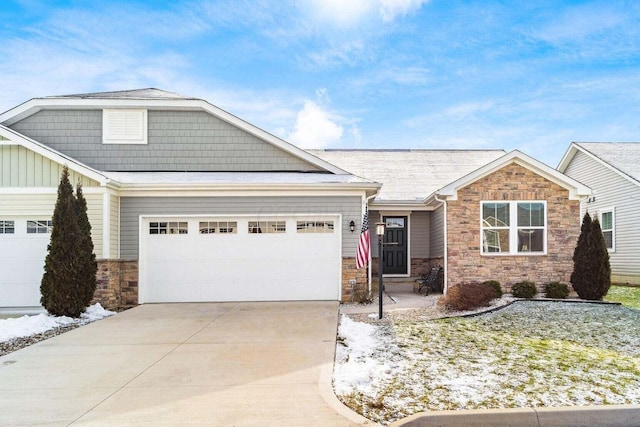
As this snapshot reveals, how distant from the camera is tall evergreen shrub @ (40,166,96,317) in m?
9.34

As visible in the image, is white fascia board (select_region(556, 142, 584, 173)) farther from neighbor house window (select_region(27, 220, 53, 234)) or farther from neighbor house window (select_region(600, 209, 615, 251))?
neighbor house window (select_region(27, 220, 53, 234))

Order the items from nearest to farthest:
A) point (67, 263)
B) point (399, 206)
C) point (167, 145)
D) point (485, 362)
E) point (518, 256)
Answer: point (485, 362), point (67, 263), point (518, 256), point (167, 145), point (399, 206)

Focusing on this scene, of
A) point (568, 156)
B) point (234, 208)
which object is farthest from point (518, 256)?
point (568, 156)

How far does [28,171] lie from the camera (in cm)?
1069

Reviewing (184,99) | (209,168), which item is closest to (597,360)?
(209,168)

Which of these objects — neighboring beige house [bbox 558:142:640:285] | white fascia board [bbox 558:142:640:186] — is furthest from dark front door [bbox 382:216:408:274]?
white fascia board [bbox 558:142:640:186]

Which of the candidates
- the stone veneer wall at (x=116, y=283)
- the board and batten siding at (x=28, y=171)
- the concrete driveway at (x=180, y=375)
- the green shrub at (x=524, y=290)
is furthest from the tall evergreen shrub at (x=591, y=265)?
the board and batten siding at (x=28, y=171)

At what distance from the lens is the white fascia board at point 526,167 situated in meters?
11.6

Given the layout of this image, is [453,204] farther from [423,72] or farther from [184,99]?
[184,99]

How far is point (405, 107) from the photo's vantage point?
18.6 metres

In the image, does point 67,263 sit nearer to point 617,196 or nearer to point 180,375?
point 180,375

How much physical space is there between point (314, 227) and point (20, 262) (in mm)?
7091

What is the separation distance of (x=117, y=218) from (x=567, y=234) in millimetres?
11760

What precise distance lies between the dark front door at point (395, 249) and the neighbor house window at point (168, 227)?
248 inches
